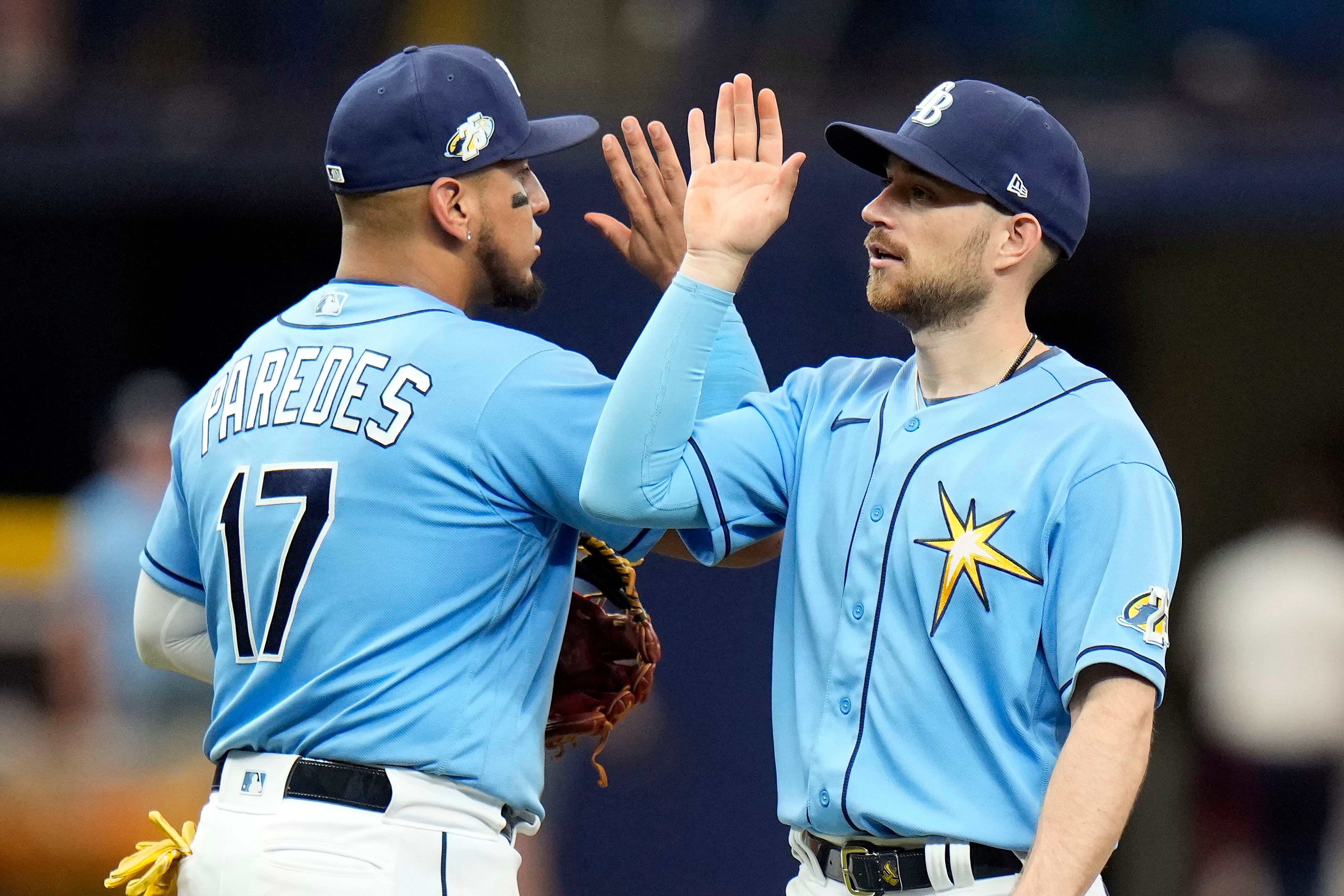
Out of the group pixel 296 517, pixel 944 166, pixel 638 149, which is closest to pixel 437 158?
pixel 638 149

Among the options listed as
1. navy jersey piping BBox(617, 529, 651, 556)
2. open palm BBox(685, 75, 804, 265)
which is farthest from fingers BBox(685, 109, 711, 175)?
navy jersey piping BBox(617, 529, 651, 556)

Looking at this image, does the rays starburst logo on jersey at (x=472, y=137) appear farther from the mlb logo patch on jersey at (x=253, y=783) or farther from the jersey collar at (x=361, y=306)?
the mlb logo patch on jersey at (x=253, y=783)

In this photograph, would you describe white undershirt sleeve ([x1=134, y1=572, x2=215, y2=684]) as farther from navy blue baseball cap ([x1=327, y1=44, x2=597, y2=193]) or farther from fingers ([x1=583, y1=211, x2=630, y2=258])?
fingers ([x1=583, y1=211, x2=630, y2=258])

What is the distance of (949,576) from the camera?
2809 mm

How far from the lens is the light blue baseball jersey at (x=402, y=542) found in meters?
2.89

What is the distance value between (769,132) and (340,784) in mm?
1354

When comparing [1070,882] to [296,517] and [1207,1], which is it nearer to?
[296,517]

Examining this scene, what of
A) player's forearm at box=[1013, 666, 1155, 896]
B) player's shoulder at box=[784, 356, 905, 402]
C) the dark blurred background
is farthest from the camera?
the dark blurred background

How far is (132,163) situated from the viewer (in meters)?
8.47

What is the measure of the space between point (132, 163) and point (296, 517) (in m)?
6.07

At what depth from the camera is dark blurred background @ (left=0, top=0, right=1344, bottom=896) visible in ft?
25.1

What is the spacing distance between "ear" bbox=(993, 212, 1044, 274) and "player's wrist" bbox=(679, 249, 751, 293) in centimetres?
45

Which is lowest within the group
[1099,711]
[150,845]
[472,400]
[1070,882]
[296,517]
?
[150,845]

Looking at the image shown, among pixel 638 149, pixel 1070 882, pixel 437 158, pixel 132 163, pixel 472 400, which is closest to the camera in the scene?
pixel 1070 882
